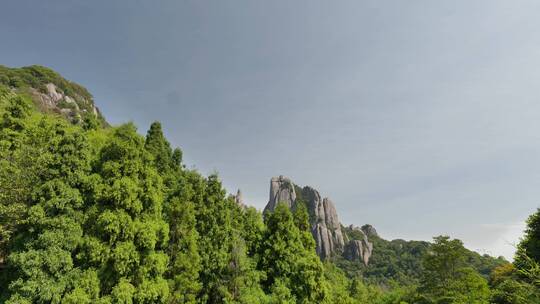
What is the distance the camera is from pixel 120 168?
1476cm

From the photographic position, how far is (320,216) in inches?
4614

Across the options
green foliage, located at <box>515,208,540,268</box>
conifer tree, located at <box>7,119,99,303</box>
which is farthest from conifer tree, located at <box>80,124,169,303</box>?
green foliage, located at <box>515,208,540,268</box>

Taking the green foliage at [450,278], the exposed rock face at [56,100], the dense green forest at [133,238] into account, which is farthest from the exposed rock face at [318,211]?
the dense green forest at [133,238]

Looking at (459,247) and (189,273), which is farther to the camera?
(459,247)

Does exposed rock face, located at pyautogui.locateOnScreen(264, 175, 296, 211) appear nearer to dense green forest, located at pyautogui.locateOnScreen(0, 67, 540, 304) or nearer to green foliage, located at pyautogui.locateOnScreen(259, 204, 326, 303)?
dense green forest, located at pyautogui.locateOnScreen(0, 67, 540, 304)

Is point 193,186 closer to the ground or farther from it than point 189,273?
farther from it

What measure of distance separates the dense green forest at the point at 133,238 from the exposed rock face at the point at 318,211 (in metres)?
79.1

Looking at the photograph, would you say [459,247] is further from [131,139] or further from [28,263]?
[28,263]

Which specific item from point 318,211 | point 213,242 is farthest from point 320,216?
point 213,242

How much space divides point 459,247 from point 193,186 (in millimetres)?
26605

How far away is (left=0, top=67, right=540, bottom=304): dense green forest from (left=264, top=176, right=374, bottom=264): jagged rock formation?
79.0 meters

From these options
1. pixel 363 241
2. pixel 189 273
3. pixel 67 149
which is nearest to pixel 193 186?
pixel 189 273

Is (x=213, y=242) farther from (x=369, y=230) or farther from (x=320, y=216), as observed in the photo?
(x=369, y=230)

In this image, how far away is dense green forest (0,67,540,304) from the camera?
39.2 ft
